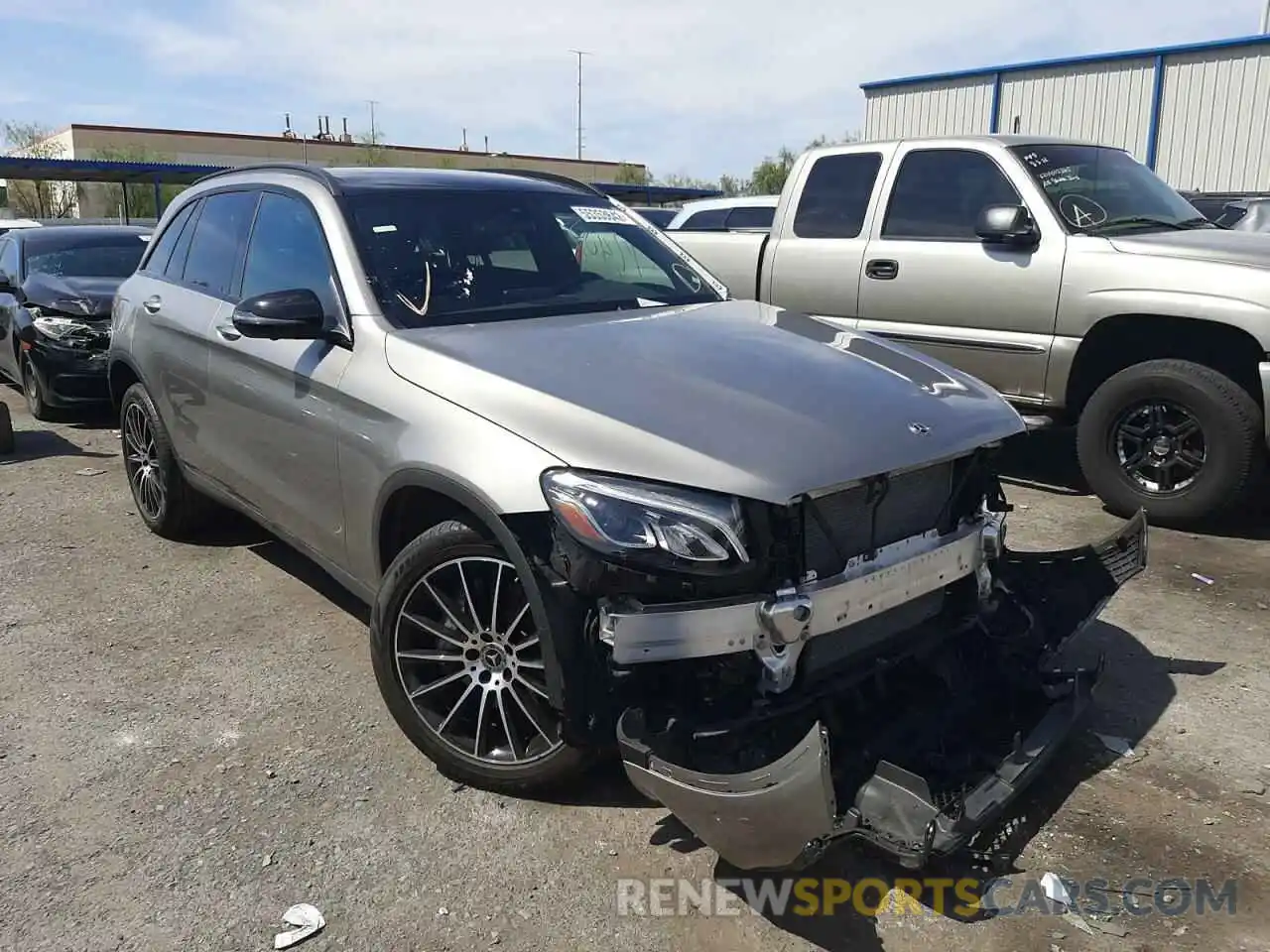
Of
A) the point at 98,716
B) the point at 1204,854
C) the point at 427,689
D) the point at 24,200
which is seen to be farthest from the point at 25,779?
the point at 24,200

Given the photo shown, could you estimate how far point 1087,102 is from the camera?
60.1 ft

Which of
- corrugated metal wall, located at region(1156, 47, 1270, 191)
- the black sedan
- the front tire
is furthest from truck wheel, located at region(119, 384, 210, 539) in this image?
corrugated metal wall, located at region(1156, 47, 1270, 191)

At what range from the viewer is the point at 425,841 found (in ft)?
9.73

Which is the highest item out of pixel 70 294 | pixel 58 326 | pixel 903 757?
pixel 70 294

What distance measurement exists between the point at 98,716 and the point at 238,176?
246cm

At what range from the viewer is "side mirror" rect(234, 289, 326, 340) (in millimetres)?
3426

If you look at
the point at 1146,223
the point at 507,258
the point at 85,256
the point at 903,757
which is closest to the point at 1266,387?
the point at 1146,223

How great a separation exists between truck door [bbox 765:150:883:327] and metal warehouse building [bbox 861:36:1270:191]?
11.0 meters

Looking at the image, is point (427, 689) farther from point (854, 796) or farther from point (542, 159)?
point (542, 159)

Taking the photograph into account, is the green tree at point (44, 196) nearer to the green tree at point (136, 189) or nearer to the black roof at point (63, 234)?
the green tree at point (136, 189)

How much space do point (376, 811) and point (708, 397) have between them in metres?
1.58

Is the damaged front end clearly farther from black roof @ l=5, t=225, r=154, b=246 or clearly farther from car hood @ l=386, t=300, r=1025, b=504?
black roof @ l=5, t=225, r=154, b=246

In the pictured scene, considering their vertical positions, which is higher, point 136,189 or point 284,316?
point 136,189

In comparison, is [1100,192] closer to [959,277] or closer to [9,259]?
[959,277]
